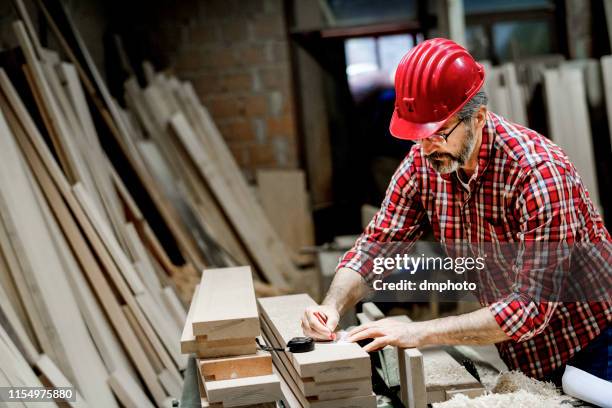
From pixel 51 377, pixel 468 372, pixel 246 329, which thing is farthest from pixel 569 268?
pixel 51 377

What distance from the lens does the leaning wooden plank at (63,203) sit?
2.90 meters

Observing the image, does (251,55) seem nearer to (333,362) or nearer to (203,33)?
(203,33)

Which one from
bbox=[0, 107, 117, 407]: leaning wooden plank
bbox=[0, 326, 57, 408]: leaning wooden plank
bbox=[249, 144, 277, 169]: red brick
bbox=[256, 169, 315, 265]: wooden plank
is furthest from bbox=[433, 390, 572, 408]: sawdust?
bbox=[249, 144, 277, 169]: red brick

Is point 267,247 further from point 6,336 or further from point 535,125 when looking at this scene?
point 6,336

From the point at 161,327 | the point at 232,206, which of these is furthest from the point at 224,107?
the point at 161,327

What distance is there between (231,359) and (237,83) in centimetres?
398

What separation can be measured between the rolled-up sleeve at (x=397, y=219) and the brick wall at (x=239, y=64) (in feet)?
10.5

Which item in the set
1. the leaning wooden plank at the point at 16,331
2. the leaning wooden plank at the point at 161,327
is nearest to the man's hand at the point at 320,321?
the leaning wooden plank at the point at 16,331

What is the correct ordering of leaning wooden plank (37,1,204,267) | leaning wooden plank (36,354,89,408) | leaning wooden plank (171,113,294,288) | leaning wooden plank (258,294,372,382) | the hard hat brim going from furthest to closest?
leaning wooden plank (171,113,294,288)
leaning wooden plank (37,1,204,267)
leaning wooden plank (36,354,89,408)
the hard hat brim
leaning wooden plank (258,294,372,382)

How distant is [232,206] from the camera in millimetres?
4844

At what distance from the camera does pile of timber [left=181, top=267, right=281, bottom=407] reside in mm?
1540

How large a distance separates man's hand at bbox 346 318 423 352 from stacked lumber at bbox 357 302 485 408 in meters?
0.03

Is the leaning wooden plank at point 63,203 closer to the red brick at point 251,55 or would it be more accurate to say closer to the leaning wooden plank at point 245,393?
the leaning wooden plank at point 245,393

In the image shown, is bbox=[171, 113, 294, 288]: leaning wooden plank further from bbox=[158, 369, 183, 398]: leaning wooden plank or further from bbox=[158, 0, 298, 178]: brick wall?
bbox=[158, 369, 183, 398]: leaning wooden plank
